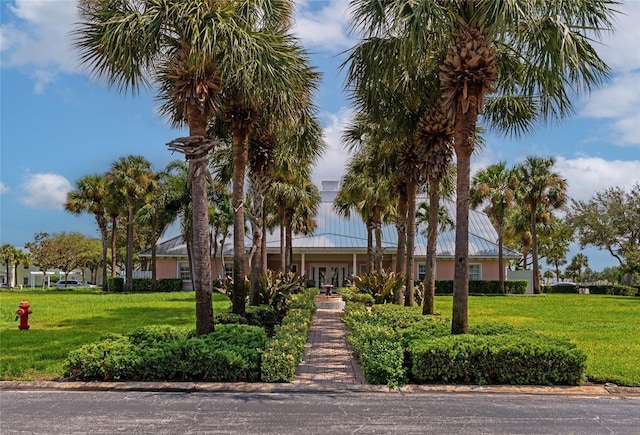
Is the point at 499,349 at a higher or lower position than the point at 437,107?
lower

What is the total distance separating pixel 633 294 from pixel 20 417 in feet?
149

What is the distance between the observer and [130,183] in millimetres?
37781

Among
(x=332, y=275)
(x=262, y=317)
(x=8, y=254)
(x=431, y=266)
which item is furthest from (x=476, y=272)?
(x=8, y=254)

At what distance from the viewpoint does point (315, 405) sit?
716 centimetres

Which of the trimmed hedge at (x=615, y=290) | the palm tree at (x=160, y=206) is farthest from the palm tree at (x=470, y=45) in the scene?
the trimmed hedge at (x=615, y=290)

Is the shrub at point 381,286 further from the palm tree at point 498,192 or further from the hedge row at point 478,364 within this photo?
the palm tree at point 498,192

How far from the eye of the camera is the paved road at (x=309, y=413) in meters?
6.18

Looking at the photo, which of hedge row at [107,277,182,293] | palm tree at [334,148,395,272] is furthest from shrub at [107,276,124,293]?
palm tree at [334,148,395,272]

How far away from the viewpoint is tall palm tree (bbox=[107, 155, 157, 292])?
37.8 metres

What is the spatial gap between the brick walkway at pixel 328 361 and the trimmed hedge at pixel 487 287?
76.2ft

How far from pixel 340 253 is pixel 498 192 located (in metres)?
11.8

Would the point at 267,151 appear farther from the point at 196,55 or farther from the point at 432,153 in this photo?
the point at 196,55

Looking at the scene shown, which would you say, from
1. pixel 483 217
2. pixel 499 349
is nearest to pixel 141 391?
pixel 499 349

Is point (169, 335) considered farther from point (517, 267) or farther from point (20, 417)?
point (517, 267)
